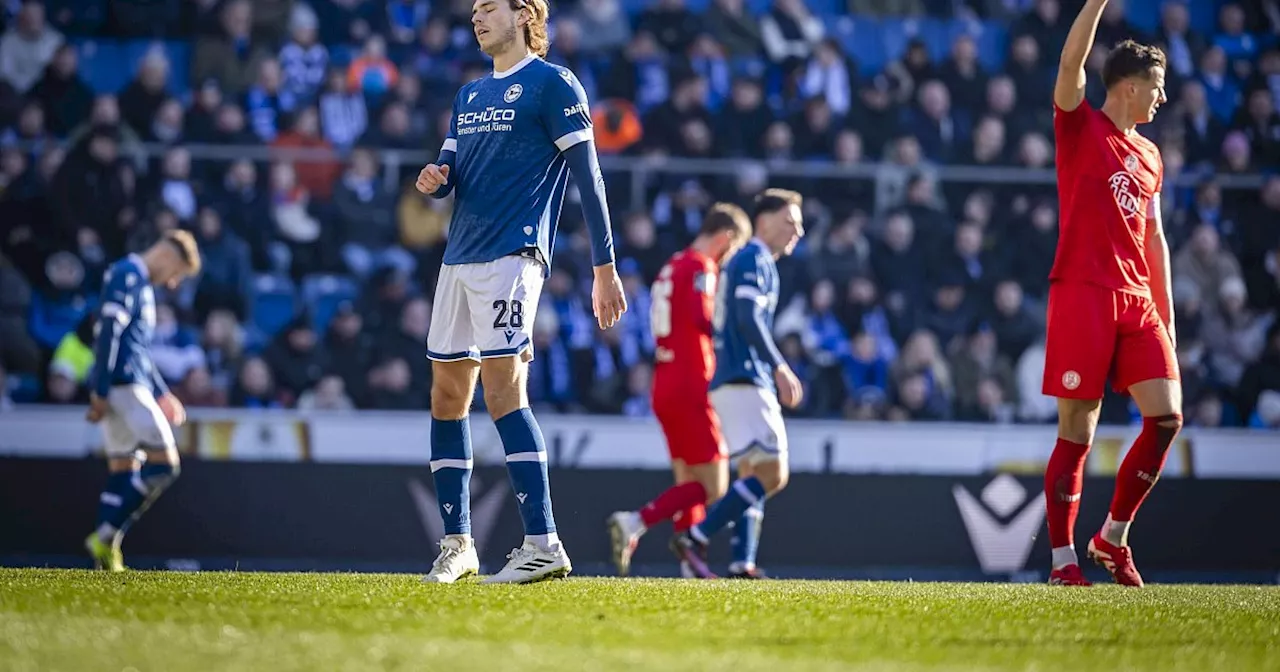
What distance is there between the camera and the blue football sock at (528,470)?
6262mm

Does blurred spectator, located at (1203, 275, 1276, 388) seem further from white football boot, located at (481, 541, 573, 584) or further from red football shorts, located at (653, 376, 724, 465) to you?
white football boot, located at (481, 541, 573, 584)

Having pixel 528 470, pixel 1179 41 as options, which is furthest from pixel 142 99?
pixel 1179 41

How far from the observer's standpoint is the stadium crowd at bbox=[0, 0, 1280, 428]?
46.2ft

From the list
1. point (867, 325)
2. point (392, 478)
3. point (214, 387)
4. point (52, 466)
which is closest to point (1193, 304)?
point (867, 325)

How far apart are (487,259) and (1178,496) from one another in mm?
8238

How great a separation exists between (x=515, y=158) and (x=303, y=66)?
9.93 metres

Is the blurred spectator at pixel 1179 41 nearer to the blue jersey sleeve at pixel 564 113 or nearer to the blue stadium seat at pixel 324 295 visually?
the blue stadium seat at pixel 324 295

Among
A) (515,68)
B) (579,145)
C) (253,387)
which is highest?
(515,68)

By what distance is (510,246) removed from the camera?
620 centimetres

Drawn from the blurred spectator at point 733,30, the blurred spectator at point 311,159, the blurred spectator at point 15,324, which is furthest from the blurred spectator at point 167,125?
the blurred spectator at point 733,30

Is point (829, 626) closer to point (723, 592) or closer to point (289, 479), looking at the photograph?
point (723, 592)

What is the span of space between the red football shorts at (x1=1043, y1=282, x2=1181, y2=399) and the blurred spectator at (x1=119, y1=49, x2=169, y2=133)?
10300 mm

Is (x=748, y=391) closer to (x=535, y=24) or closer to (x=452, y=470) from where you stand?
(x=452, y=470)

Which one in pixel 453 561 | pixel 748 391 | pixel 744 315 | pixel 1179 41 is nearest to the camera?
pixel 453 561
